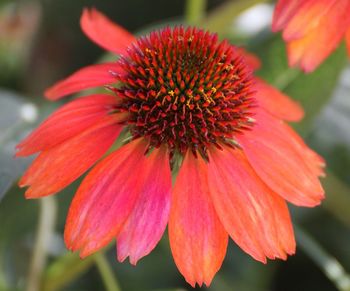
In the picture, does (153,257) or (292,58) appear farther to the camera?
(153,257)

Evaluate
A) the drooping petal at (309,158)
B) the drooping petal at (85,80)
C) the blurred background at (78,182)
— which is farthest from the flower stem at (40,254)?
the drooping petal at (309,158)

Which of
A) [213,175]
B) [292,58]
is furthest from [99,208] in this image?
[292,58]

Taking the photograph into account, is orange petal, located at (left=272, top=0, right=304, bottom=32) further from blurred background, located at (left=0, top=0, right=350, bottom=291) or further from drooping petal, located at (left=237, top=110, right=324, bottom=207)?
blurred background, located at (left=0, top=0, right=350, bottom=291)

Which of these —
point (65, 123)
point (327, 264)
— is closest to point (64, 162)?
point (65, 123)

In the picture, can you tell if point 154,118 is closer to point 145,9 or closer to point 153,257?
point 153,257

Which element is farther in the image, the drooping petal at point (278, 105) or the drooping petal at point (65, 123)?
the drooping petal at point (278, 105)

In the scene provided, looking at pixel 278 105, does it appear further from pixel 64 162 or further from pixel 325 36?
pixel 64 162

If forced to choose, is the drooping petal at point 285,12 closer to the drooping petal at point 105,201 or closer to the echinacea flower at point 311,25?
the echinacea flower at point 311,25
